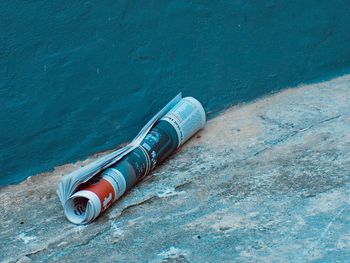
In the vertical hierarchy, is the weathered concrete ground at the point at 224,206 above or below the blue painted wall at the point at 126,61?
below

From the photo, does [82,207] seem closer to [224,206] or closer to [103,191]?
[103,191]

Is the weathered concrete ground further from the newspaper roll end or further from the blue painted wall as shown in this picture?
the blue painted wall

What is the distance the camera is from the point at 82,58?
264cm

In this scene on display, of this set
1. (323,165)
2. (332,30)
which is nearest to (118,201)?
(323,165)

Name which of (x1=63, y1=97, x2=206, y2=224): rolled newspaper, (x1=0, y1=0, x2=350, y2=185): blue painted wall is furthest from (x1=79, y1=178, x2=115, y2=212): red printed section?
(x1=0, y1=0, x2=350, y2=185): blue painted wall

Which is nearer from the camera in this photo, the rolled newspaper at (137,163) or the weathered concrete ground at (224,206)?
the weathered concrete ground at (224,206)

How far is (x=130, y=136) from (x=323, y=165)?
75 centimetres

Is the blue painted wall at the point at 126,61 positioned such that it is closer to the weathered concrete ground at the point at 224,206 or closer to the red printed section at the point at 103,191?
the weathered concrete ground at the point at 224,206

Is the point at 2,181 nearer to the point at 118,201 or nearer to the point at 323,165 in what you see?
the point at 118,201

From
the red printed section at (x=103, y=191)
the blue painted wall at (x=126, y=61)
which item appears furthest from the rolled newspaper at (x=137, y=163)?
the blue painted wall at (x=126, y=61)

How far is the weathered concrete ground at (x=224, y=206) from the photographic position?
2123 millimetres

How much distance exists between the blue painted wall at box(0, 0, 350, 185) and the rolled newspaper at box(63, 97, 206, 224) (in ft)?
0.51

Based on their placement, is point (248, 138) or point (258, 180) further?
point (248, 138)

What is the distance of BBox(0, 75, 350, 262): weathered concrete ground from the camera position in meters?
2.12
